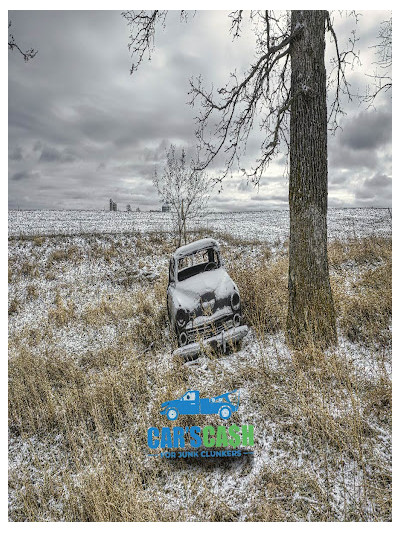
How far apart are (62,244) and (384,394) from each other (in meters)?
10.9

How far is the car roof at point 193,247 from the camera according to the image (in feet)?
13.8

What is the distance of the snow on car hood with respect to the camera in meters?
3.78

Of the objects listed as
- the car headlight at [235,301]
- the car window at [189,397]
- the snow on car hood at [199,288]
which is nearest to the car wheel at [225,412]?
the car window at [189,397]

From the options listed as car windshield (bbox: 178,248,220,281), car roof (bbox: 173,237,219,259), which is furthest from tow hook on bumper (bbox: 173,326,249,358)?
car roof (bbox: 173,237,219,259)

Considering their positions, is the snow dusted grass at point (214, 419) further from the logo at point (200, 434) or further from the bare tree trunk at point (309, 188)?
the bare tree trunk at point (309, 188)

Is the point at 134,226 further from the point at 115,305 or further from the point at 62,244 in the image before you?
the point at 115,305

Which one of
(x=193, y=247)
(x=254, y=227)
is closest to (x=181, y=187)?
(x=193, y=247)

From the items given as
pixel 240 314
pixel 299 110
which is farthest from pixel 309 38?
pixel 240 314

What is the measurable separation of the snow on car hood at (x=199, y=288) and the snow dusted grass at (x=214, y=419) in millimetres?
690

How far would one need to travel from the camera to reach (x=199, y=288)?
387 cm

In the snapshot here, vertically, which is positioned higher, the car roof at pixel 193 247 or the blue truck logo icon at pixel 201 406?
the car roof at pixel 193 247

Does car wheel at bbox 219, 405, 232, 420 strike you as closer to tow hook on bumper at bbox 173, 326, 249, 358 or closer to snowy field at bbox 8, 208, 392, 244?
tow hook on bumper at bbox 173, 326, 249, 358

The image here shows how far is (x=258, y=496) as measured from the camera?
85.0 inches

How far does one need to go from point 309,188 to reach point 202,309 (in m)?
1.96
